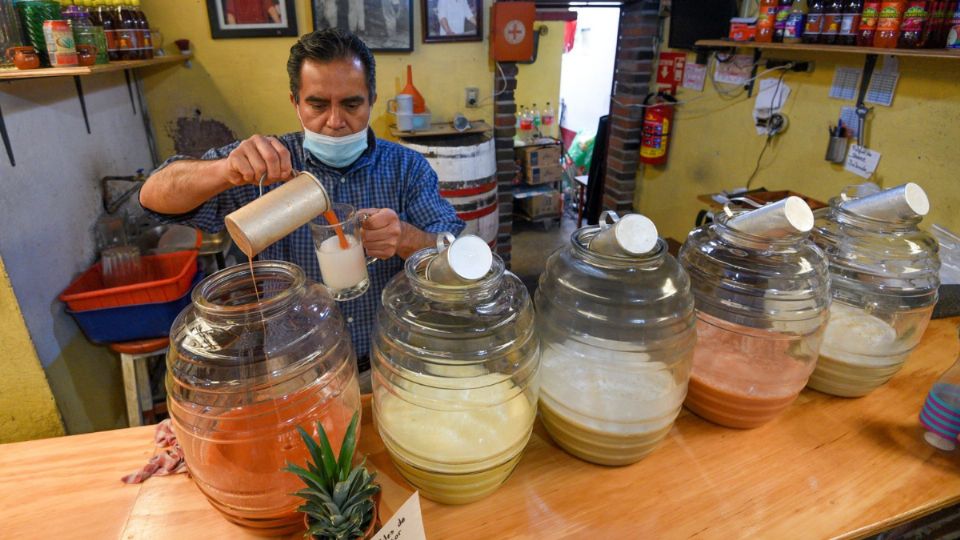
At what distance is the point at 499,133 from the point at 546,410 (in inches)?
130

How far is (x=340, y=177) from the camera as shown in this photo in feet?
6.20

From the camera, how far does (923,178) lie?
2438 mm

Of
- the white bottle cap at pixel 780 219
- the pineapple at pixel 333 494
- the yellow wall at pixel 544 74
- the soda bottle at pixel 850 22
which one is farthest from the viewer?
the yellow wall at pixel 544 74

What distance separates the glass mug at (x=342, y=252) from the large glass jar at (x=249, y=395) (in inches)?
12.5

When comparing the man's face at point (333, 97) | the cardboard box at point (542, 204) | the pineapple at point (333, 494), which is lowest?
the cardboard box at point (542, 204)

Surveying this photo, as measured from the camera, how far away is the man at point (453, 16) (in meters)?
3.59

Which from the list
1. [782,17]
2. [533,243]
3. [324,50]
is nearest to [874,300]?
[324,50]

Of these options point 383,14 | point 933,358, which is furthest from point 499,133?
point 933,358

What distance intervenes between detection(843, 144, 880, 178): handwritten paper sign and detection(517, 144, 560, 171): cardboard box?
2.97 metres

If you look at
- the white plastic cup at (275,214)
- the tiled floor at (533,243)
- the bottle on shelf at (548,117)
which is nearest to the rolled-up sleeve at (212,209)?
the white plastic cup at (275,214)

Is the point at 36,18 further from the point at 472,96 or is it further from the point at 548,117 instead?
the point at 548,117

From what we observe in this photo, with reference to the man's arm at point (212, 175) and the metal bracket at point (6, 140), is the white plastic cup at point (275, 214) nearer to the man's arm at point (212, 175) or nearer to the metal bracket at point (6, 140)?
the man's arm at point (212, 175)

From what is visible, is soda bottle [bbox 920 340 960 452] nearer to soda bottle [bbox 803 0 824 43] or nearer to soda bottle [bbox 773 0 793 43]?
soda bottle [bbox 803 0 824 43]

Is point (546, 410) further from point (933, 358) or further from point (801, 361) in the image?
point (933, 358)
